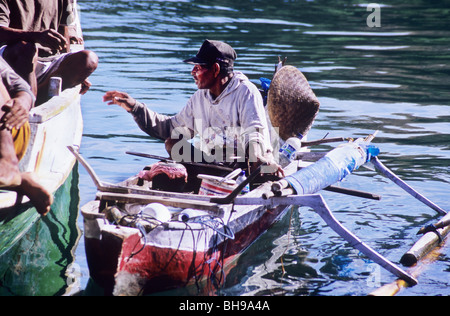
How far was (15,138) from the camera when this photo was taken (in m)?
5.25

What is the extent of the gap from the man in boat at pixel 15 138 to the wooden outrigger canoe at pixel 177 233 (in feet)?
1.11

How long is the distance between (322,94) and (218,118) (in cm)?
633

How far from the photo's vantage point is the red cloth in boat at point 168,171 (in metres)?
5.85

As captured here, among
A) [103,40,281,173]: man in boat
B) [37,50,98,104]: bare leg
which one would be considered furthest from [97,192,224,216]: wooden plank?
[37,50,98,104]: bare leg

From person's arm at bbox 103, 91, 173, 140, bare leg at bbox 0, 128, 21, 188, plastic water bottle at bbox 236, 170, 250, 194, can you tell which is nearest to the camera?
bare leg at bbox 0, 128, 21, 188

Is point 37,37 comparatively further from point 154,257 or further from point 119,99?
point 154,257

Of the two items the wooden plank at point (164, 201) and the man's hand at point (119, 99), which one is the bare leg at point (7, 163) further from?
the man's hand at point (119, 99)

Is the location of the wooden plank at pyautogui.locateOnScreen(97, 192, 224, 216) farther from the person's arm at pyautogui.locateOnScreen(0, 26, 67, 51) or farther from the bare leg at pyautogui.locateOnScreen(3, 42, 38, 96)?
the bare leg at pyautogui.locateOnScreen(3, 42, 38, 96)

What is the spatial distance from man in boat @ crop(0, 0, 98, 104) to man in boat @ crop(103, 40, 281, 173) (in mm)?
789

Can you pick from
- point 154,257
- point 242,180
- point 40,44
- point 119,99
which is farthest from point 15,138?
point 242,180

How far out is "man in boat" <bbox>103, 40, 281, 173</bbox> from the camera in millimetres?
6039

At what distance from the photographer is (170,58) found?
15102mm

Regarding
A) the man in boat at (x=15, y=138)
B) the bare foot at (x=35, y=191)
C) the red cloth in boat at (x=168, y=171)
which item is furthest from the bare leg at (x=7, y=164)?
the red cloth in boat at (x=168, y=171)
